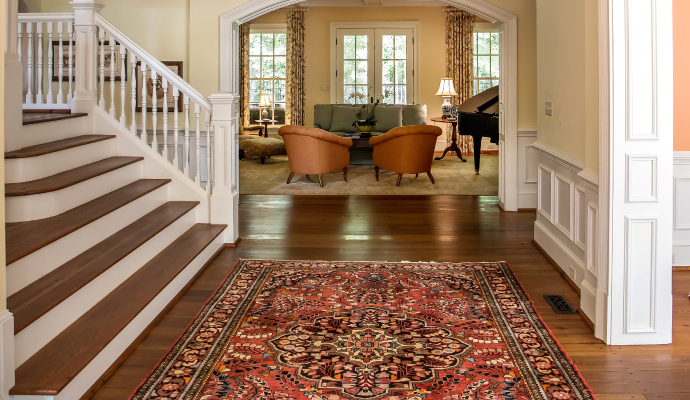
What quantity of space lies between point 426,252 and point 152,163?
7.52 feet

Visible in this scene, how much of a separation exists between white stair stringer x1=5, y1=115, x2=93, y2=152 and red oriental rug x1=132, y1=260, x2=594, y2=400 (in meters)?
1.53

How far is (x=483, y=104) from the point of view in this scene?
9.48m

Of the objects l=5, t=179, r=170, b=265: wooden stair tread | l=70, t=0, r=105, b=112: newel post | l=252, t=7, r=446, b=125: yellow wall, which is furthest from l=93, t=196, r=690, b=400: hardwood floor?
l=252, t=7, r=446, b=125: yellow wall

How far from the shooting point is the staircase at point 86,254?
A: 282cm

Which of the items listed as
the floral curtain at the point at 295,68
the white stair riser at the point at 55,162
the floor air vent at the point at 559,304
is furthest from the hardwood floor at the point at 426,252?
the floral curtain at the point at 295,68

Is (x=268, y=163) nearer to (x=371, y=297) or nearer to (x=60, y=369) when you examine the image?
(x=371, y=297)

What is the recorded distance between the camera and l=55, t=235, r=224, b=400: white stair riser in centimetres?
269

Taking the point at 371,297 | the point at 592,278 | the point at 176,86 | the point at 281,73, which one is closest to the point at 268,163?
the point at 281,73

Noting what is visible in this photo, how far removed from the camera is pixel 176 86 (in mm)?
5492

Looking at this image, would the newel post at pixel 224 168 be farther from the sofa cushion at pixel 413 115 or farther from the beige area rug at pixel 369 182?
the sofa cushion at pixel 413 115

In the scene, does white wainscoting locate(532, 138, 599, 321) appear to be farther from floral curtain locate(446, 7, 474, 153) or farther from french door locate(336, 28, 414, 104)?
french door locate(336, 28, 414, 104)

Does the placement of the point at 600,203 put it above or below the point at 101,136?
below

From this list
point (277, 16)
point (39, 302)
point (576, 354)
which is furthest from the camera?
point (277, 16)

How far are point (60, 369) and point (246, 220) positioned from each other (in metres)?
4.04
